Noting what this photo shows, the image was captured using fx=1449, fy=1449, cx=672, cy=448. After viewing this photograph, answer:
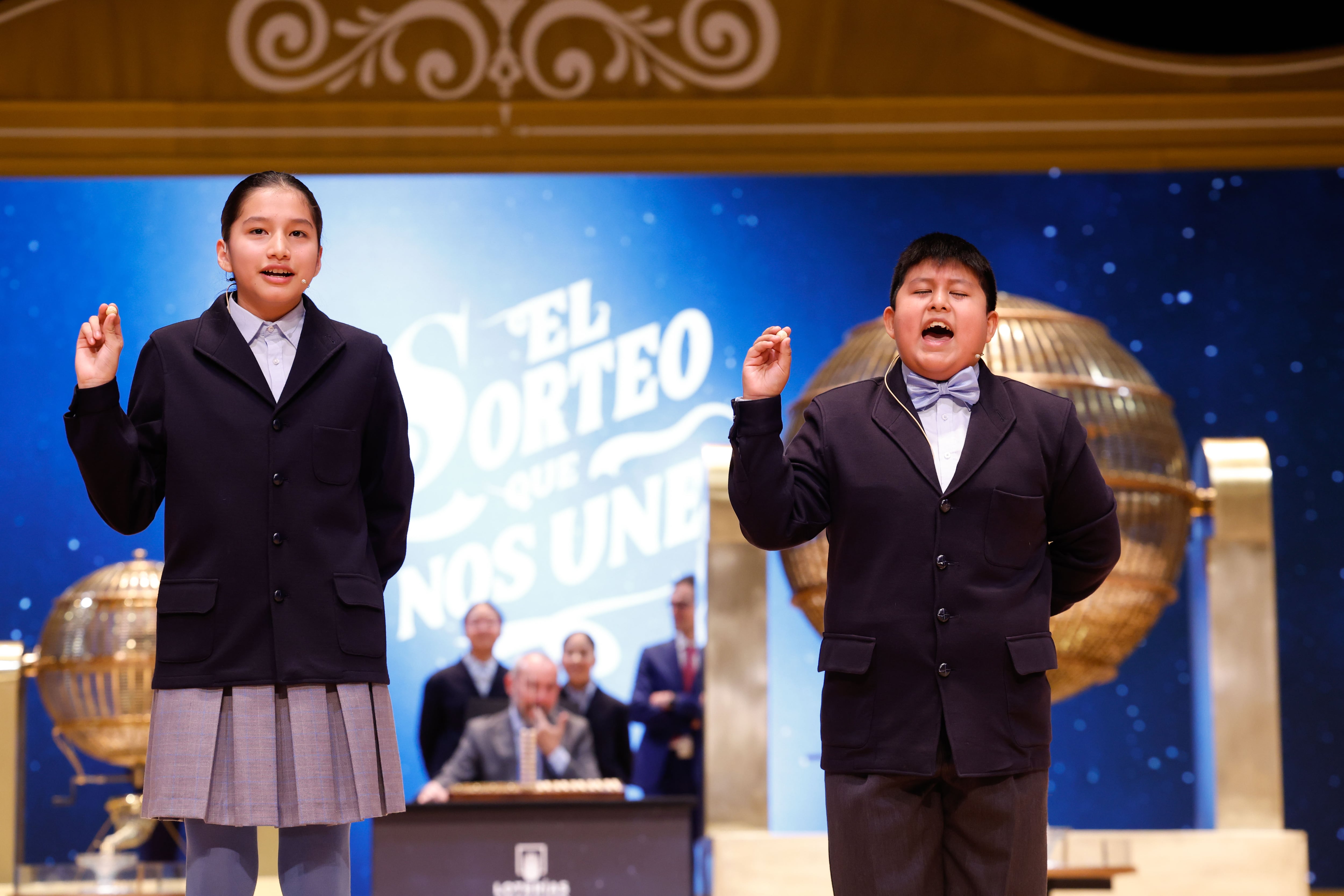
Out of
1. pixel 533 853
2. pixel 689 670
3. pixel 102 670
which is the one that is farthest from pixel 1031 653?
pixel 689 670

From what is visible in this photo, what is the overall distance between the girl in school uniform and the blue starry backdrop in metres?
4.01

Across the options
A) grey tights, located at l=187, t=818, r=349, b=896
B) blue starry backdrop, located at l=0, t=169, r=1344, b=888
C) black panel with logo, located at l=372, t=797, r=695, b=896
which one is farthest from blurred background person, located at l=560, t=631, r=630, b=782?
grey tights, located at l=187, t=818, r=349, b=896

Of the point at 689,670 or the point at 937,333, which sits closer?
the point at 937,333

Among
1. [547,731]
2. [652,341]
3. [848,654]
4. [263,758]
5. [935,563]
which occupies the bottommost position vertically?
[547,731]

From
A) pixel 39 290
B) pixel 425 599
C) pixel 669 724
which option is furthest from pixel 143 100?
pixel 669 724

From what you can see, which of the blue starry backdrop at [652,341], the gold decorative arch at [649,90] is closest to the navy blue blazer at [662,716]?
the blue starry backdrop at [652,341]

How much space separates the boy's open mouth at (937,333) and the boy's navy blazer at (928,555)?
78 mm

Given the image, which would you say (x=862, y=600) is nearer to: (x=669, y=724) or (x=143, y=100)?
(x=669, y=724)

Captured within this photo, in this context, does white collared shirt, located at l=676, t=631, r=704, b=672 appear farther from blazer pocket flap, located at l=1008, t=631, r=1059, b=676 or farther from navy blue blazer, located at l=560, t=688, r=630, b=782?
blazer pocket flap, located at l=1008, t=631, r=1059, b=676

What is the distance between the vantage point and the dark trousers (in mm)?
1797

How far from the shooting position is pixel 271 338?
1.92 meters

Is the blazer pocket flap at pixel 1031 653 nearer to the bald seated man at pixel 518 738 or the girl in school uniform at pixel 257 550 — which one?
the girl in school uniform at pixel 257 550

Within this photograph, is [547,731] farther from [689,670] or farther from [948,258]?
[948,258]

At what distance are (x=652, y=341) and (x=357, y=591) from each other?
13.9 feet
